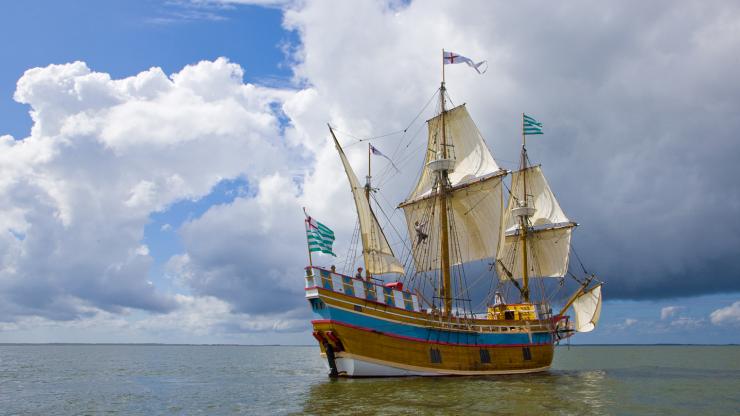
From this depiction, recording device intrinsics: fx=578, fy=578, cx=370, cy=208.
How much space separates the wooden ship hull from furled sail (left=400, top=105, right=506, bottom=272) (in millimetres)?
11972

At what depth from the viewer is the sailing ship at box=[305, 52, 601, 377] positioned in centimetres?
4319

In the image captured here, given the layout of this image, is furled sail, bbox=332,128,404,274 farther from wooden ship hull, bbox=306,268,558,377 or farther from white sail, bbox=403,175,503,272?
white sail, bbox=403,175,503,272

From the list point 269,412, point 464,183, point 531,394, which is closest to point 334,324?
point 269,412

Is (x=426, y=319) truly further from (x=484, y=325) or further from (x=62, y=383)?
(x=62, y=383)

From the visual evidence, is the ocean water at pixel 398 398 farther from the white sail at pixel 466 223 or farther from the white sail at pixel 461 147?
the white sail at pixel 461 147

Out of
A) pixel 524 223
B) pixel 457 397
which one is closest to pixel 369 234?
pixel 457 397

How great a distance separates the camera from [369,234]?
50812 millimetres

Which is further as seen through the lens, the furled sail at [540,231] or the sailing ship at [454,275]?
the furled sail at [540,231]

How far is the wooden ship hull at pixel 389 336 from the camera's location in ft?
140

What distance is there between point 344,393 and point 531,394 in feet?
40.0

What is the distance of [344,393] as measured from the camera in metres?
36.8

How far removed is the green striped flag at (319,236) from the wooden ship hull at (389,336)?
5.25 feet

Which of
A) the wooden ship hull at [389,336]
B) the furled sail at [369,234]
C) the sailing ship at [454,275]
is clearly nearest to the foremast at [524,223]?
the sailing ship at [454,275]

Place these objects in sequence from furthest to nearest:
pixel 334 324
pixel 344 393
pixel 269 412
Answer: pixel 334 324 → pixel 344 393 → pixel 269 412
